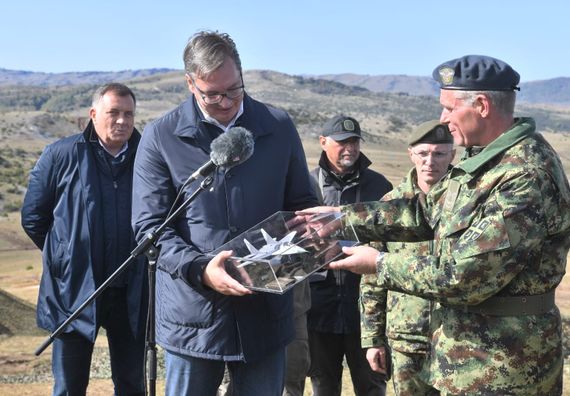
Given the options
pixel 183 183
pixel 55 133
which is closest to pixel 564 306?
pixel 183 183

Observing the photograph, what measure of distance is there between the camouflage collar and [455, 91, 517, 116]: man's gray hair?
8cm

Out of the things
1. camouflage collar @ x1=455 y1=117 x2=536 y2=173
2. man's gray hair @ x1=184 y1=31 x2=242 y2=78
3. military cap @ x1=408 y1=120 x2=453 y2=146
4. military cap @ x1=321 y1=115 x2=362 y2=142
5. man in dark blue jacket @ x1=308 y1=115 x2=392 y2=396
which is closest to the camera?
camouflage collar @ x1=455 y1=117 x2=536 y2=173

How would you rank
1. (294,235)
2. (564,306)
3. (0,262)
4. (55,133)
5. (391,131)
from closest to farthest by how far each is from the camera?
(294,235) → (564,306) → (0,262) → (55,133) → (391,131)

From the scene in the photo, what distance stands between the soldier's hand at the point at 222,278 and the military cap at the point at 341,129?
257 cm

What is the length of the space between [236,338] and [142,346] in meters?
1.44

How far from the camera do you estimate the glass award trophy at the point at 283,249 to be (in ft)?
10.4

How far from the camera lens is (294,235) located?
3.38 metres

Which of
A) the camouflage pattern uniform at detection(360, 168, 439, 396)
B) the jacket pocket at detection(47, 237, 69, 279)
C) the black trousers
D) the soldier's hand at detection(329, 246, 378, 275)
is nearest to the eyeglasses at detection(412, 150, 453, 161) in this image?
the camouflage pattern uniform at detection(360, 168, 439, 396)

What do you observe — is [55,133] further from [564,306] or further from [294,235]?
[294,235]

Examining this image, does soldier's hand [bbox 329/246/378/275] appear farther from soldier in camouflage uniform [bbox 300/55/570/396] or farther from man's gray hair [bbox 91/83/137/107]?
man's gray hair [bbox 91/83/137/107]

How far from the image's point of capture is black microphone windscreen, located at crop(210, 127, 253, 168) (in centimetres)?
325

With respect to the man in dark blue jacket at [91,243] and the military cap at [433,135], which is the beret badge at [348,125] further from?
the man in dark blue jacket at [91,243]

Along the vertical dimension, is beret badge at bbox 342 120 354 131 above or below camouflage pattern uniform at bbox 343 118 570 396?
above

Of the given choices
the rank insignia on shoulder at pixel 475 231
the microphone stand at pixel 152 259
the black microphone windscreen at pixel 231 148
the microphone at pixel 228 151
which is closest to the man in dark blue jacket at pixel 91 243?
the microphone stand at pixel 152 259
